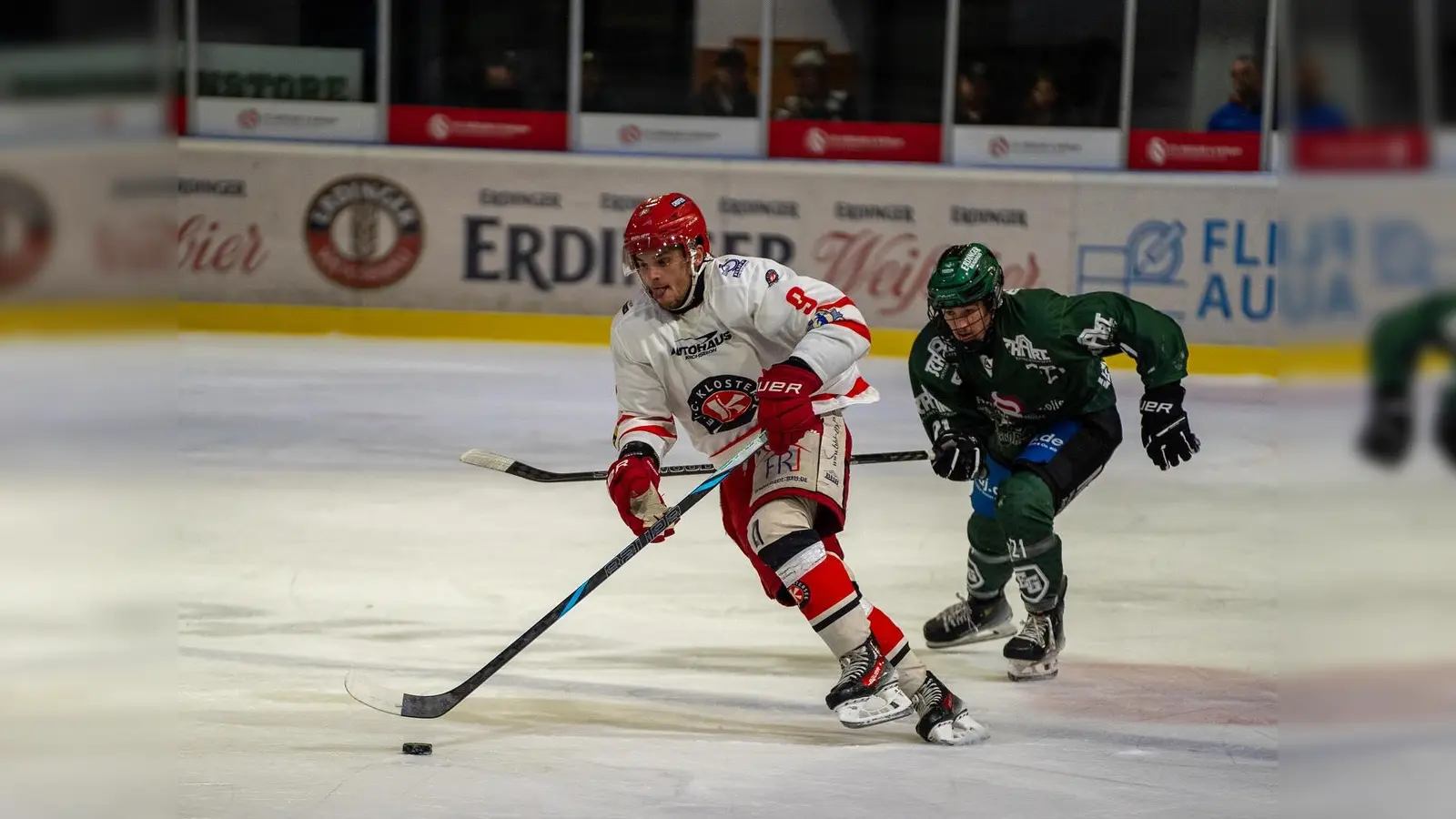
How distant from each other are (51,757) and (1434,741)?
923 mm

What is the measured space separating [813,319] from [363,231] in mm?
6554

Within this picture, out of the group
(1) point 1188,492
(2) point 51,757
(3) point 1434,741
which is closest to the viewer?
(2) point 51,757

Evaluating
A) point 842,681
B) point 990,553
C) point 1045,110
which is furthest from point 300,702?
point 1045,110

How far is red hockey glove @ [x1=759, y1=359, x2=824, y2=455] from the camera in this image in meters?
3.32

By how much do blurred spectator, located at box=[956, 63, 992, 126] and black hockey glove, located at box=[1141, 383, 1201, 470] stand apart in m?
7.06

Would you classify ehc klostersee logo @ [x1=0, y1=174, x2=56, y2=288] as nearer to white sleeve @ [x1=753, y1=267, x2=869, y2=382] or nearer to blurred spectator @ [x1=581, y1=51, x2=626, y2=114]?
white sleeve @ [x1=753, y1=267, x2=869, y2=382]

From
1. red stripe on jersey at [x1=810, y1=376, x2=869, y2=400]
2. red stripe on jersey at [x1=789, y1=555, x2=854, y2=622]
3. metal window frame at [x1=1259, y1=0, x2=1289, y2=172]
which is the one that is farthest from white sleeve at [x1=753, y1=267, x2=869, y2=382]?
metal window frame at [x1=1259, y1=0, x2=1289, y2=172]

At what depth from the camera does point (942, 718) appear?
3.40 meters

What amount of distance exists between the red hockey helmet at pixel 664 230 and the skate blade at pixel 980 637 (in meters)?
1.28

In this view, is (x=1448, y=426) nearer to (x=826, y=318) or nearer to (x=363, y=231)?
(x=826, y=318)

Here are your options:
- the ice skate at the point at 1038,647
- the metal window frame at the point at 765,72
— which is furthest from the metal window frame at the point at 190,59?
the ice skate at the point at 1038,647

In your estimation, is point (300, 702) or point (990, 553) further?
point (990, 553)

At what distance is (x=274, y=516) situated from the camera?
213 inches

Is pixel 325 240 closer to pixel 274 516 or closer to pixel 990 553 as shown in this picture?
pixel 274 516
